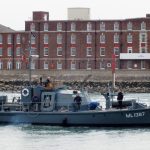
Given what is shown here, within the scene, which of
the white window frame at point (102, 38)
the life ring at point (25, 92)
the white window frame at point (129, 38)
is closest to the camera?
the life ring at point (25, 92)

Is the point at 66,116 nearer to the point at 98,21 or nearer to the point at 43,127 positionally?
the point at 43,127

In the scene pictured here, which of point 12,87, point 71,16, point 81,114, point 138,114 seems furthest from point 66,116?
point 71,16

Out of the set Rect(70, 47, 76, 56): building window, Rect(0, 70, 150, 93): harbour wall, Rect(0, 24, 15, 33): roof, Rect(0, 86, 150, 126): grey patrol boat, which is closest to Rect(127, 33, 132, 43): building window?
Rect(0, 70, 150, 93): harbour wall

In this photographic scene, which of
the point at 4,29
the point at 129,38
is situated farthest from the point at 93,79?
the point at 4,29

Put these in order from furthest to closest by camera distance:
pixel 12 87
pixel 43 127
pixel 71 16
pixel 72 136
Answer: pixel 71 16 < pixel 12 87 < pixel 43 127 < pixel 72 136

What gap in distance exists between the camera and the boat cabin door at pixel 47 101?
46094 millimetres

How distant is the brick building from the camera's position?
10994cm

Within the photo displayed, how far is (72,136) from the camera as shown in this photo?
43.1 m

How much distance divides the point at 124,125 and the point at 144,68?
214 ft

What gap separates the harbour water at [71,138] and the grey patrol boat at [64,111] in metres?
0.42

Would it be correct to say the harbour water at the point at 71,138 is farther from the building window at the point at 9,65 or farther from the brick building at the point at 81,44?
the building window at the point at 9,65

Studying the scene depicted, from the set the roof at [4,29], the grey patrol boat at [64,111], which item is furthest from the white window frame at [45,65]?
the grey patrol boat at [64,111]

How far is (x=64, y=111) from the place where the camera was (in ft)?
149

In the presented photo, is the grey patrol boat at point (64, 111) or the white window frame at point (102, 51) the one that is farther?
the white window frame at point (102, 51)
